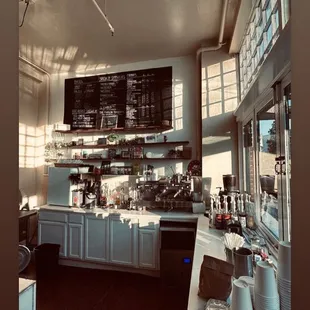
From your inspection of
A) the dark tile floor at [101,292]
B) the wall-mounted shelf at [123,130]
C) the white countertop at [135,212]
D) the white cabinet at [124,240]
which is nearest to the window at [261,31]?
the wall-mounted shelf at [123,130]

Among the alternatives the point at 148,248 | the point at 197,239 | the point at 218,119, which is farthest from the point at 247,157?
the point at 148,248

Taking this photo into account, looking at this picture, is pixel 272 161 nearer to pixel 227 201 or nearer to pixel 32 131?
pixel 227 201

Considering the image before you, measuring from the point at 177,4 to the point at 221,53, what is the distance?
113 centimetres

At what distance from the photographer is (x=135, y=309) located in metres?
2.32

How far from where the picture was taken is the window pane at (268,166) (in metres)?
2.04

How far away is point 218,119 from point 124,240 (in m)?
2.23

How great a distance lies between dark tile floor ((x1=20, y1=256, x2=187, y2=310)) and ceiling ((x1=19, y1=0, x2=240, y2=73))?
3.32 m

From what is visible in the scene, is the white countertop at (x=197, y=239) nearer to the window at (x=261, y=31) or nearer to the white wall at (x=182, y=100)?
the white wall at (x=182, y=100)

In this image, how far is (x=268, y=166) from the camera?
7.28 ft

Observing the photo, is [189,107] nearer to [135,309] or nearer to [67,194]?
[67,194]

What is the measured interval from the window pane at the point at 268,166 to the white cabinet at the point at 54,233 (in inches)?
108
